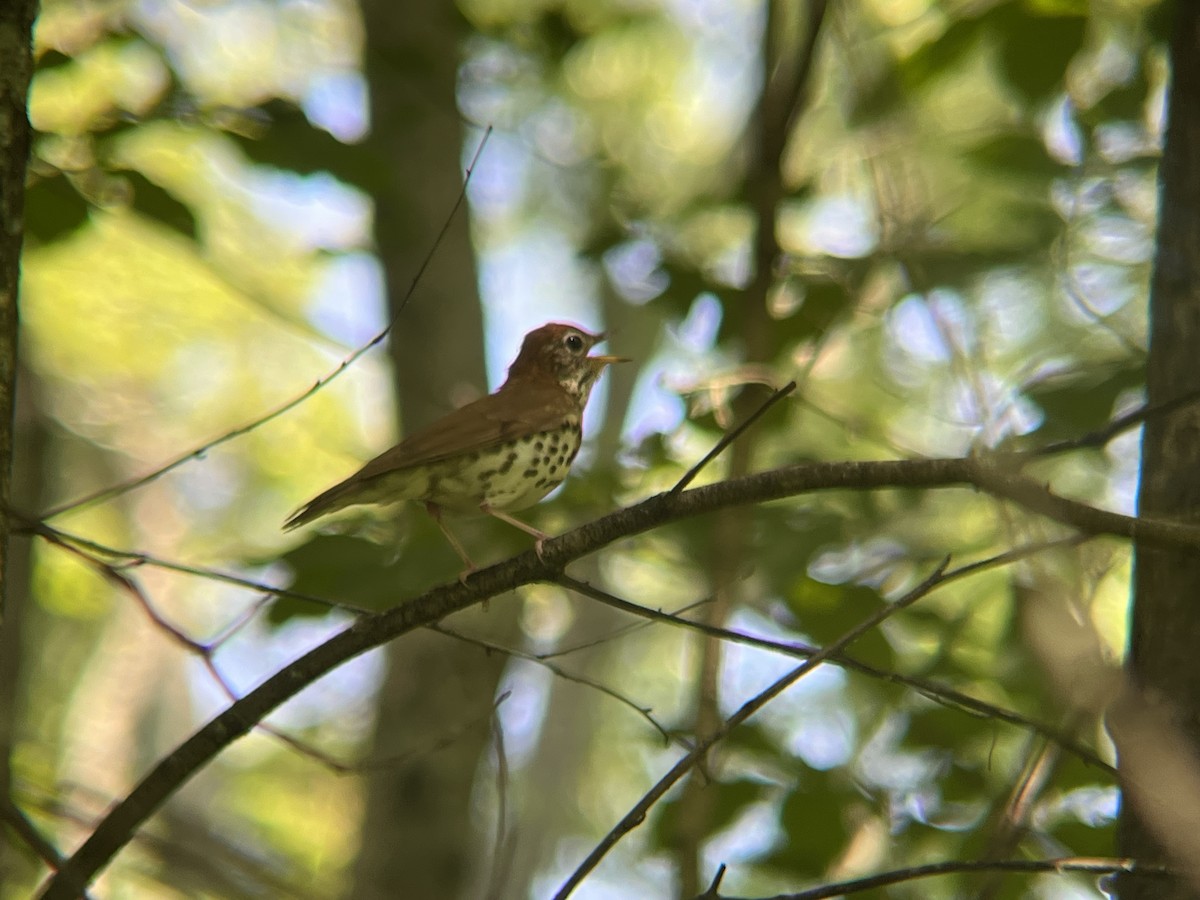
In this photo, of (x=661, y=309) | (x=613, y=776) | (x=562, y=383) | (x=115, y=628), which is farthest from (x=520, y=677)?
(x=115, y=628)

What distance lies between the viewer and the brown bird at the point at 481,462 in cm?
400

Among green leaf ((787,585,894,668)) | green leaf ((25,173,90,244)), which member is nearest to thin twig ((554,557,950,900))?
green leaf ((787,585,894,668))

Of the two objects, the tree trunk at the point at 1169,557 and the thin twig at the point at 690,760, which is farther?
the tree trunk at the point at 1169,557

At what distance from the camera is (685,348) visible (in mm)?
8484

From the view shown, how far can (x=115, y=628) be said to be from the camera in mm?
12492

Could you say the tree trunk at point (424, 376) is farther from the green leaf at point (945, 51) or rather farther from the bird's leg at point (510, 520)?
the green leaf at point (945, 51)

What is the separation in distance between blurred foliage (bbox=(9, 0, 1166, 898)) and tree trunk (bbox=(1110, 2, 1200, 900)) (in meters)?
0.24

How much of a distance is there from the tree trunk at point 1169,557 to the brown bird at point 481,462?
1.73 meters

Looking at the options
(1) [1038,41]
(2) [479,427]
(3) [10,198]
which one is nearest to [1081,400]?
(1) [1038,41]

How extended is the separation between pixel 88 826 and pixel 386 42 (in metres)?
3.87

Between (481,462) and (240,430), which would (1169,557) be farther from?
(240,430)

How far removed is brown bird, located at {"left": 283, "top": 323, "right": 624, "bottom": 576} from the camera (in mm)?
3998

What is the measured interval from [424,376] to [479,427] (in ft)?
6.46

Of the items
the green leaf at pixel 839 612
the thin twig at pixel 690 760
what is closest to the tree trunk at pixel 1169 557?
the thin twig at pixel 690 760
